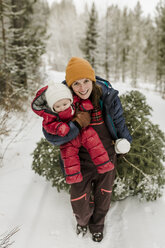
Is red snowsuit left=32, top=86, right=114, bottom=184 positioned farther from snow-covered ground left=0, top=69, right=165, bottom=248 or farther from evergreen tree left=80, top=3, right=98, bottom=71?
evergreen tree left=80, top=3, right=98, bottom=71

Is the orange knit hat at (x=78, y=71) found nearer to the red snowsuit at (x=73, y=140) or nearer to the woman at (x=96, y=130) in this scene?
the woman at (x=96, y=130)

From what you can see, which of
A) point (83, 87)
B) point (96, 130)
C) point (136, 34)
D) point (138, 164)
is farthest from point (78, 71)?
point (136, 34)

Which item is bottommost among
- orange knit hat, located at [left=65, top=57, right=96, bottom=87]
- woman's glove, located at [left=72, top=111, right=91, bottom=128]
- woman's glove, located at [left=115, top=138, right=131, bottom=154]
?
woman's glove, located at [left=115, top=138, right=131, bottom=154]

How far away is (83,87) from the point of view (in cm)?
181

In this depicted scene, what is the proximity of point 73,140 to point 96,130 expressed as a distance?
344 millimetres

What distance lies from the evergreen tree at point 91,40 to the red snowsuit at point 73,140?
15.9 m

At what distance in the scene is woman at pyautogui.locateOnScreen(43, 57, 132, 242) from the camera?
181 centimetres

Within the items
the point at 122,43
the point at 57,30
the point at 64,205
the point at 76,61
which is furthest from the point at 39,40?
the point at 57,30

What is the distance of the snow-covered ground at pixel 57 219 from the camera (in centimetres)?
218

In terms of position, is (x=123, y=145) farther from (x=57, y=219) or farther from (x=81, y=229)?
(x=57, y=219)

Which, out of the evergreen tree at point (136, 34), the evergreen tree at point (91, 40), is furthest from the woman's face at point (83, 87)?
the evergreen tree at point (136, 34)

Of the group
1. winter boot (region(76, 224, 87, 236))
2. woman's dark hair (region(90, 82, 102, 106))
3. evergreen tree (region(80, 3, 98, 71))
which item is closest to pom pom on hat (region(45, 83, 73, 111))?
woman's dark hair (region(90, 82, 102, 106))

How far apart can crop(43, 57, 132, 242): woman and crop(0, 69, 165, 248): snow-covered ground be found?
239mm

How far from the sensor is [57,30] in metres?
33.9
